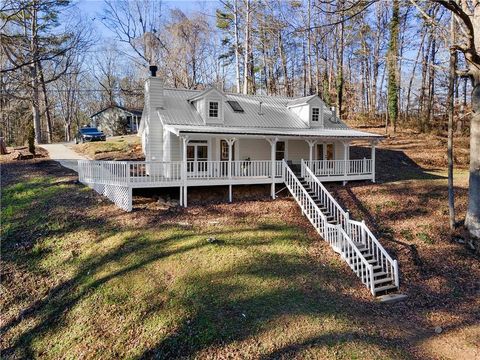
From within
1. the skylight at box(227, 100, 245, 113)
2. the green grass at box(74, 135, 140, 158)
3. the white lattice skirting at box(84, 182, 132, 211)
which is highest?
the skylight at box(227, 100, 245, 113)

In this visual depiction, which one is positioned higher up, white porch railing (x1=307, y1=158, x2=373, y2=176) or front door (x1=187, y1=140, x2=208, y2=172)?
front door (x1=187, y1=140, x2=208, y2=172)

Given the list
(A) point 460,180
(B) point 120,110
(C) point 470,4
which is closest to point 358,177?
(A) point 460,180

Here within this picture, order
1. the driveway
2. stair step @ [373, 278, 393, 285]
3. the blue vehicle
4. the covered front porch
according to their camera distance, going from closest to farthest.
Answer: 1. stair step @ [373, 278, 393, 285]
2. the covered front porch
3. the driveway
4. the blue vehicle

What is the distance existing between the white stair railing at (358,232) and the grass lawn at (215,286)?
0.57 metres

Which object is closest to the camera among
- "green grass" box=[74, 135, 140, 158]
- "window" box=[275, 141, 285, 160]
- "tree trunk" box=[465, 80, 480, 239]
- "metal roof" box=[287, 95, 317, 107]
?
"tree trunk" box=[465, 80, 480, 239]

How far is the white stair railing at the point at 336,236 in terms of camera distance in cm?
905

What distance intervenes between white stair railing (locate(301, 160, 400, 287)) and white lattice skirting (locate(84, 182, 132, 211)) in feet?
24.2

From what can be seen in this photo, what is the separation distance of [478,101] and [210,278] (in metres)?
10.4

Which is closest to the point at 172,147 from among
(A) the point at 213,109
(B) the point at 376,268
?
(A) the point at 213,109

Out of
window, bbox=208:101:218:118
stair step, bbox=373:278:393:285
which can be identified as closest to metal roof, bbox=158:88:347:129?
window, bbox=208:101:218:118

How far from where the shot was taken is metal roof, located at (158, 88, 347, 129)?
51.9ft

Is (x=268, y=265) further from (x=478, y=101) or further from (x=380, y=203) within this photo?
(x=478, y=101)

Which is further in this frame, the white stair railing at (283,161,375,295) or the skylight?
the skylight

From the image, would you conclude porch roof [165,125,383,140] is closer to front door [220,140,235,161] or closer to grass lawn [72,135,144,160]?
front door [220,140,235,161]
